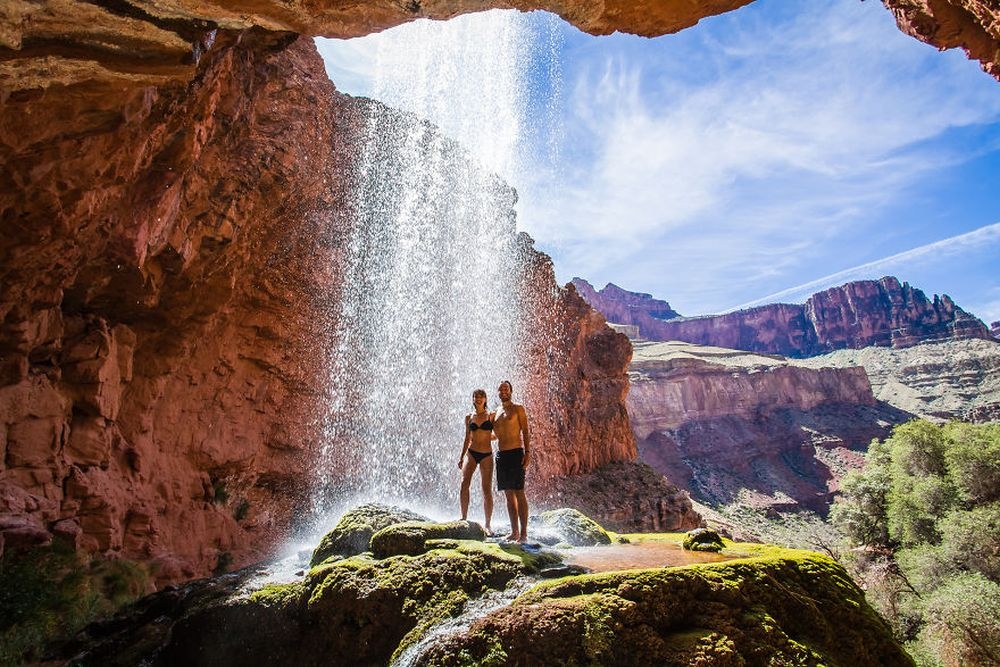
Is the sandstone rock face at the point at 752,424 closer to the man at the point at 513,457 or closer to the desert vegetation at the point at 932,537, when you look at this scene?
the desert vegetation at the point at 932,537

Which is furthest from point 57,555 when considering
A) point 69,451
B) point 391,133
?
point 391,133

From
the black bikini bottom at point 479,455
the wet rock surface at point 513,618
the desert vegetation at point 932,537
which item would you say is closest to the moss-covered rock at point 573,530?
the black bikini bottom at point 479,455

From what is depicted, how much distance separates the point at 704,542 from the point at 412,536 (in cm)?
323

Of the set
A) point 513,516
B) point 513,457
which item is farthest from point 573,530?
point 513,457

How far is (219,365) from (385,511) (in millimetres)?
Answer: 9806

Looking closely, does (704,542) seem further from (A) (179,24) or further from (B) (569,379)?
(B) (569,379)

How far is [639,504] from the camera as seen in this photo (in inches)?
1118

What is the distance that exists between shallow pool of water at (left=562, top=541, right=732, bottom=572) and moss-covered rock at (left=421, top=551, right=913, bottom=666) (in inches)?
31.9

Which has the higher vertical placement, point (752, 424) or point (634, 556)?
point (634, 556)

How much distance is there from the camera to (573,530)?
7.71 meters

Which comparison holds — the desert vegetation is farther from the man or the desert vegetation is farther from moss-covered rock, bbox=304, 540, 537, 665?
moss-covered rock, bbox=304, 540, 537, 665

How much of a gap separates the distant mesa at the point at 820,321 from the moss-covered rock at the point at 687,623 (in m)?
102

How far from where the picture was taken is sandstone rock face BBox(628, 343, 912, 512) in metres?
64.6

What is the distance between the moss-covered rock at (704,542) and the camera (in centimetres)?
586
